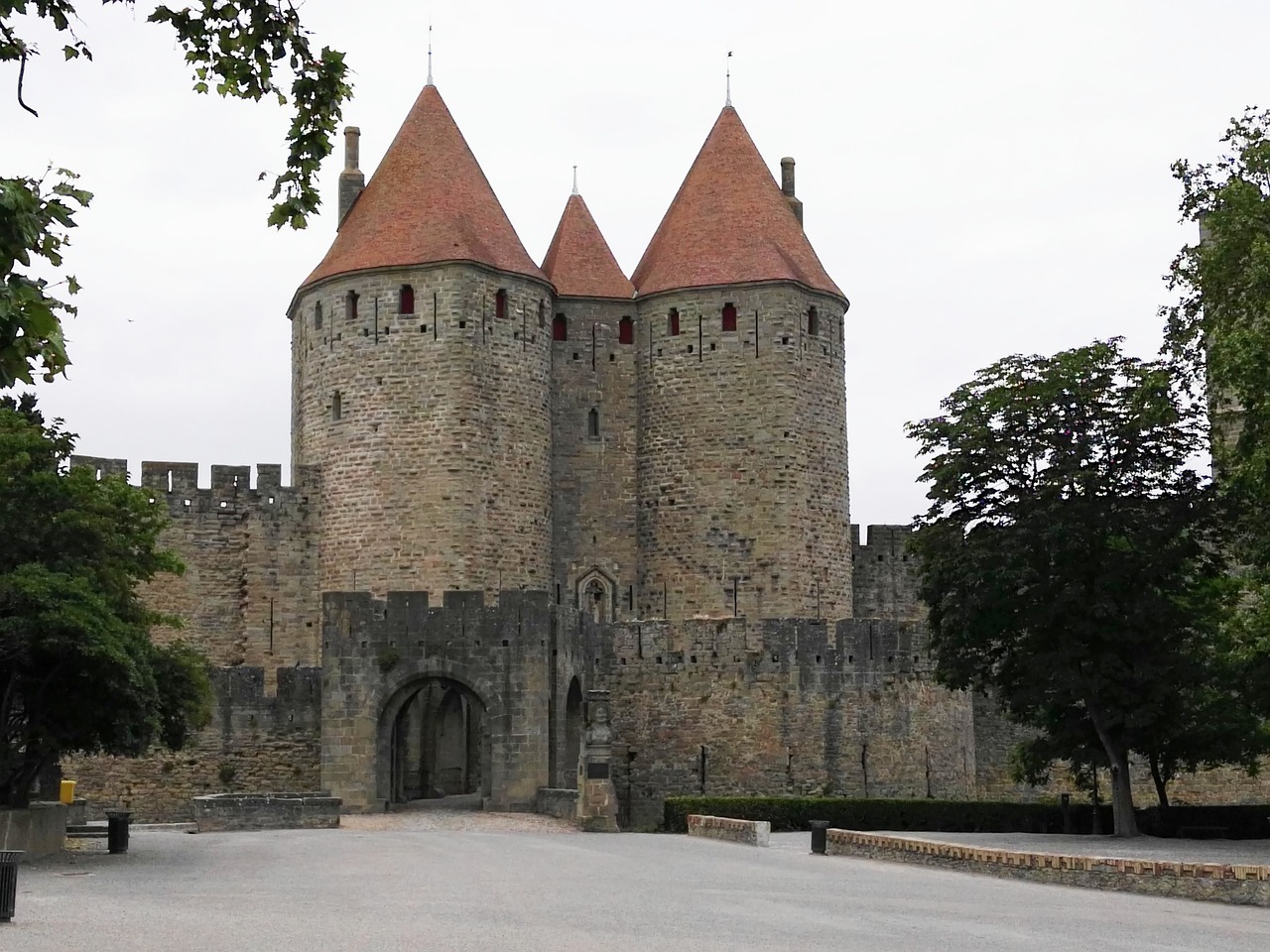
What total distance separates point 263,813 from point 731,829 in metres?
7.82

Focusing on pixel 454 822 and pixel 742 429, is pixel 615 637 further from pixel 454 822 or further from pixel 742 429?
pixel 742 429

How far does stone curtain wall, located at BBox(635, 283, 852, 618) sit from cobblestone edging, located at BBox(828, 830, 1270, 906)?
20041mm

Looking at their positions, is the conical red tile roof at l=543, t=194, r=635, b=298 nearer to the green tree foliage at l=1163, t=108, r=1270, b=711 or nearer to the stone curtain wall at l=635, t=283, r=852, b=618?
the stone curtain wall at l=635, t=283, r=852, b=618

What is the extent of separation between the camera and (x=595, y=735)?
3238 centimetres

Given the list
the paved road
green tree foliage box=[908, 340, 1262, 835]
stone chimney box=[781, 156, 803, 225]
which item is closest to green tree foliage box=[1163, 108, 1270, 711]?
green tree foliage box=[908, 340, 1262, 835]

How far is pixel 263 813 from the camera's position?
31422 millimetres

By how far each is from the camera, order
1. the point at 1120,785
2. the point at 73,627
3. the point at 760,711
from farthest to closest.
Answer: the point at 760,711, the point at 1120,785, the point at 73,627

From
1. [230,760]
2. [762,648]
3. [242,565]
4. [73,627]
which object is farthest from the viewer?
[242,565]

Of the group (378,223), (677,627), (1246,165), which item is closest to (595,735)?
(677,627)

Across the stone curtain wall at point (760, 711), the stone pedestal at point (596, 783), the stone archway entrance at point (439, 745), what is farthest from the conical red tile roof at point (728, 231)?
the stone pedestal at point (596, 783)

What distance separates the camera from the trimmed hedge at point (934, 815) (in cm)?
3366

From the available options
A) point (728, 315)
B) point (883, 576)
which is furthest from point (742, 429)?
point (883, 576)

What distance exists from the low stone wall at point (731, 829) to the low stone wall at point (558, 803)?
6.92ft

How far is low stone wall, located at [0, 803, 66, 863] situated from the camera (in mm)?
22969
